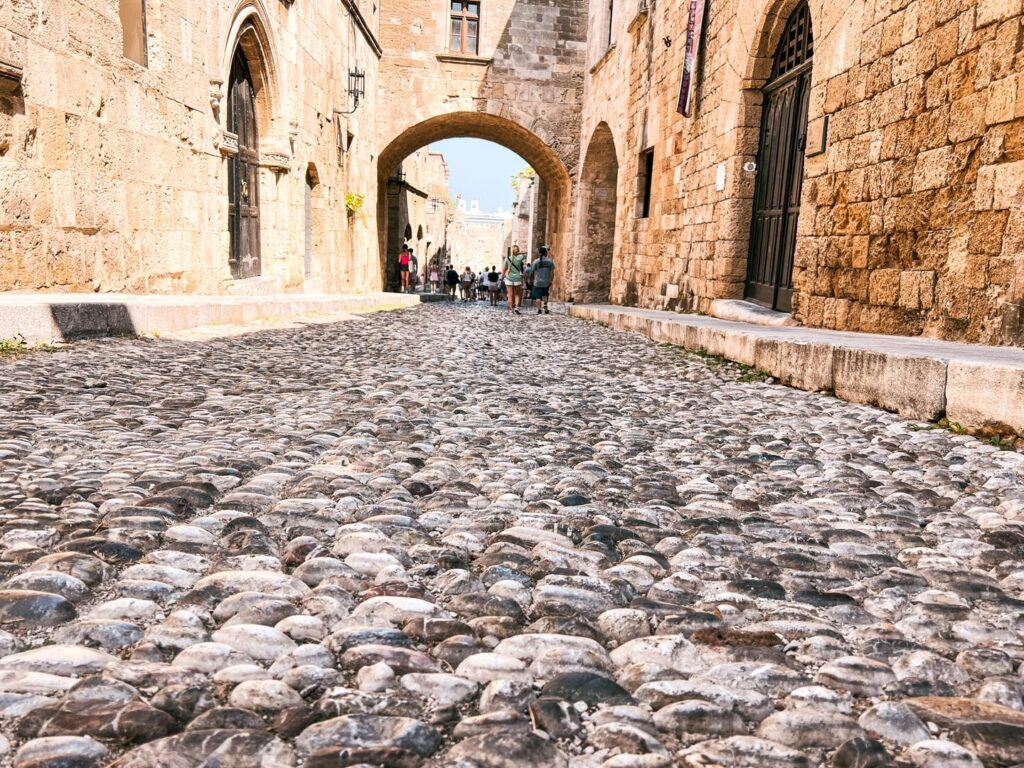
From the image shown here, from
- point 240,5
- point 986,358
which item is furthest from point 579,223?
point 986,358

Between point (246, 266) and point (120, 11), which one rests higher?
point (120, 11)

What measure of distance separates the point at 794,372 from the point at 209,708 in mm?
4564

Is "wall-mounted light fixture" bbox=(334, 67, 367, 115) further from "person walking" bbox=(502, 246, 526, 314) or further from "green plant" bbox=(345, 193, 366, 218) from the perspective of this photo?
"person walking" bbox=(502, 246, 526, 314)

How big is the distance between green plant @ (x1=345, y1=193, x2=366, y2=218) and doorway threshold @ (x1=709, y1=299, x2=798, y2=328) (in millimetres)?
10400

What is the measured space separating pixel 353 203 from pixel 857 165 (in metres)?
13.2

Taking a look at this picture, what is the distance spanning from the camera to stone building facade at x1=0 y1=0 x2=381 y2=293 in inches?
246

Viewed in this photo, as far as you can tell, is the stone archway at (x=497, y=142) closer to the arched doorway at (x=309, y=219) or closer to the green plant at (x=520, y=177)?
the arched doorway at (x=309, y=219)

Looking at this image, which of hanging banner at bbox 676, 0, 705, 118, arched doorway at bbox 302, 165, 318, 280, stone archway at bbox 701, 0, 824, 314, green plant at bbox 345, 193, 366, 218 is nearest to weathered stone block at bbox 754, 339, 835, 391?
stone archway at bbox 701, 0, 824, 314

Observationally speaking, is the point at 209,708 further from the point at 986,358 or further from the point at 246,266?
the point at 246,266

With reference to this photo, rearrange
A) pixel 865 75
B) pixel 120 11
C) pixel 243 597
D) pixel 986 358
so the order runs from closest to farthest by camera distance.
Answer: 1. pixel 243 597
2. pixel 986 358
3. pixel 865 75
4. pixel 120 11

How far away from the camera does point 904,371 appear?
388 cm

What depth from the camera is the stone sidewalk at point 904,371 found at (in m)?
3.30

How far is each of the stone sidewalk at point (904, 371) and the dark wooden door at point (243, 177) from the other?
816 cm

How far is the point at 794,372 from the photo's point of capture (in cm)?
501
